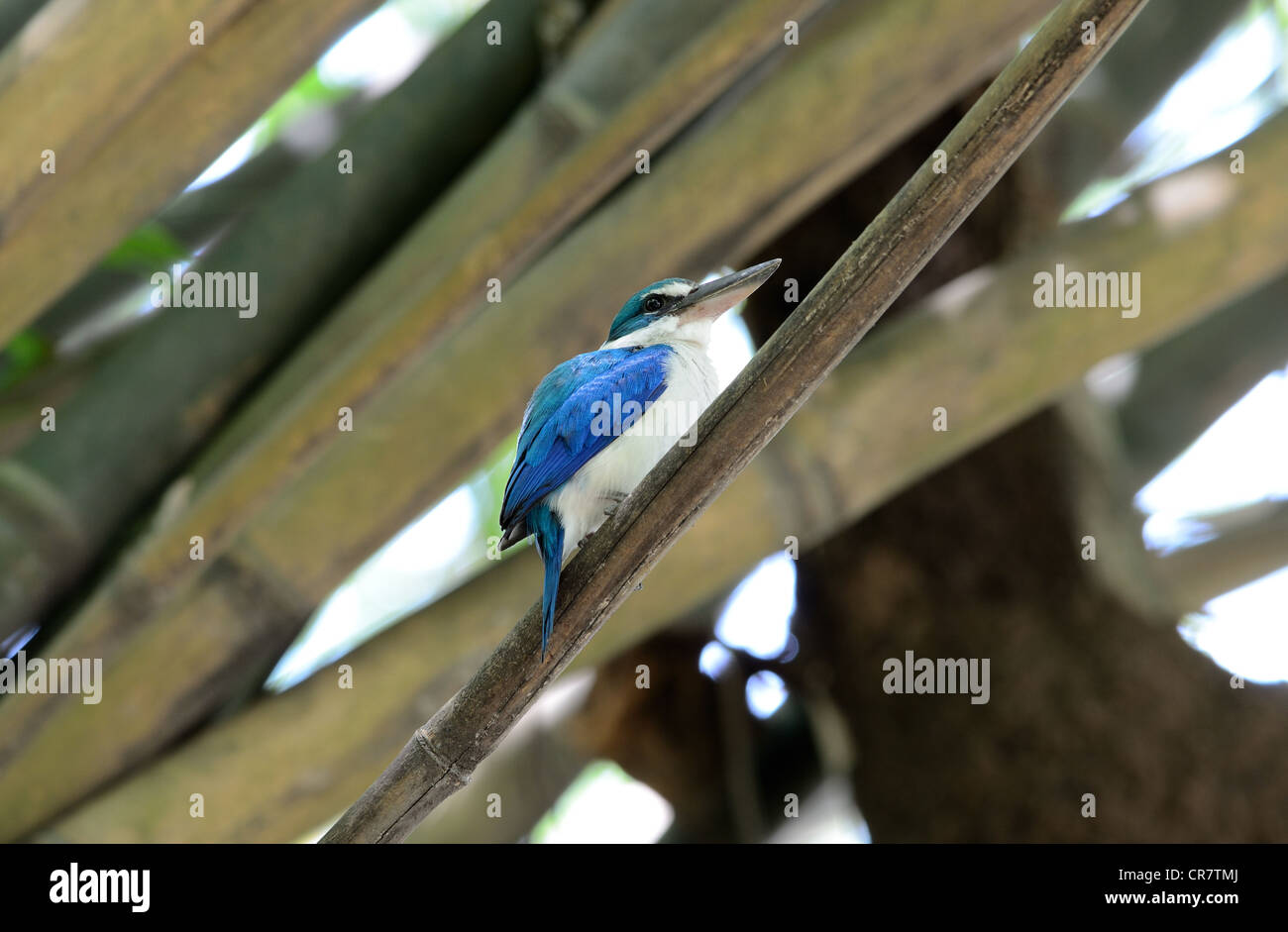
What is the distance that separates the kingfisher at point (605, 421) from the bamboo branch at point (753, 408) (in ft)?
1.49

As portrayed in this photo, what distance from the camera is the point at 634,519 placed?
2.00 m

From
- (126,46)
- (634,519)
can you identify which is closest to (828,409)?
(634,519)

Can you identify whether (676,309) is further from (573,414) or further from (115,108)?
(115,108)

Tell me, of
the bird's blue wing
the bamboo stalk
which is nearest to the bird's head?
the bird's blue wing

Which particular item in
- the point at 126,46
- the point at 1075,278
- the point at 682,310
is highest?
the point at 126,46

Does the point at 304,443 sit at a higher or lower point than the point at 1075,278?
lower

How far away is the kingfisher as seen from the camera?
2682 millimetres

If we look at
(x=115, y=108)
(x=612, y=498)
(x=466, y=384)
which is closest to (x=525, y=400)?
(x=466, y=384)

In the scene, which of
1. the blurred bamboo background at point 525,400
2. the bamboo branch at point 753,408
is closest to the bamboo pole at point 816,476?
the blurred bamboo background at point 525,400

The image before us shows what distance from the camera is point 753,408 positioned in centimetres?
192

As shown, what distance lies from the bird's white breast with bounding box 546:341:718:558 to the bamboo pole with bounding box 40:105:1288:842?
2.78 feet
